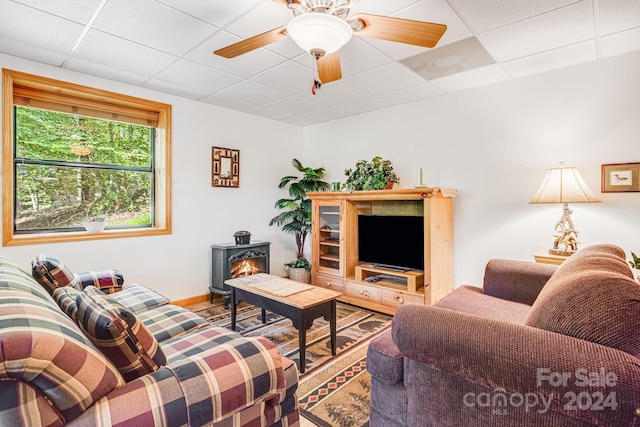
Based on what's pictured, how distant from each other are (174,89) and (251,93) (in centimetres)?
83

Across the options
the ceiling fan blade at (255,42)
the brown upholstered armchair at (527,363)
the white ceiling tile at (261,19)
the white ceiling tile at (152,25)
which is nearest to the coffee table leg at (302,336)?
the brown upholstered armchair at (527,363)

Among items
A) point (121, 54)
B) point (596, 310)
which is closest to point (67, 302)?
point (596, 310)

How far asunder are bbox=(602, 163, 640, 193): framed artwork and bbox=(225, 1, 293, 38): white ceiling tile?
2871 mm

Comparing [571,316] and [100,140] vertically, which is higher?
[100,140]

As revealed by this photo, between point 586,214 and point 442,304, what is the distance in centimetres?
175

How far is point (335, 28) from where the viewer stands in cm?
159

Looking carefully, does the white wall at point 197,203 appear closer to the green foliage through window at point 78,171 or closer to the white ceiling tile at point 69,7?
the green foliage through window at point 78,171

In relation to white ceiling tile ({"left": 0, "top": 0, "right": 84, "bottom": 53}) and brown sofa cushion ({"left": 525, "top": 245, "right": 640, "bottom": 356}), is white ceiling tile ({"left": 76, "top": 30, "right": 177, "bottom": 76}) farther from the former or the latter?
brown sofa cushion ({"left": 525, "top": 245, "right": 640, "bottom": 356})

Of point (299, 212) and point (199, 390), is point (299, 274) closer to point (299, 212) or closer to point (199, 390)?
point (299, 212)

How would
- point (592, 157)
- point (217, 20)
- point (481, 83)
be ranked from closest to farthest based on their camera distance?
point (217, 20)
point (592, 157)
point (481, 83)

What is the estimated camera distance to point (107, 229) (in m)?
3.35

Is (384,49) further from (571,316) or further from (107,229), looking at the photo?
(107,229)

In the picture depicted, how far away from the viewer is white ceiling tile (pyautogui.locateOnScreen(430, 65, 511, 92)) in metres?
2.91

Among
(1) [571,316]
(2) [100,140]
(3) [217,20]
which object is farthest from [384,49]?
(2) [100,140]
